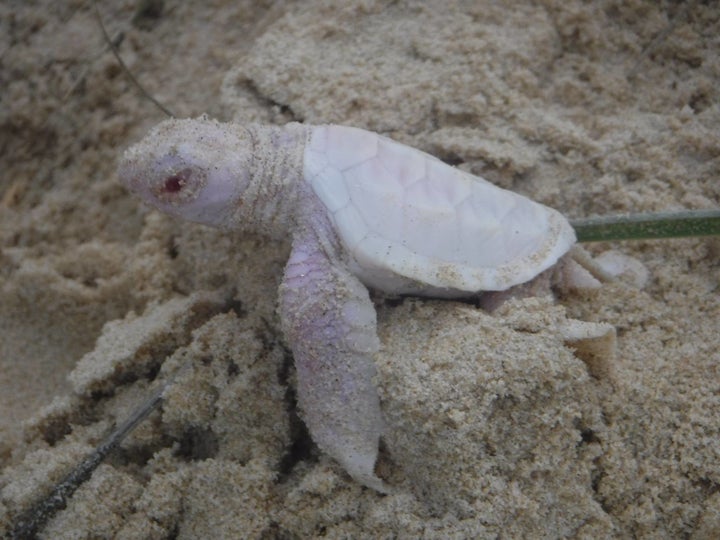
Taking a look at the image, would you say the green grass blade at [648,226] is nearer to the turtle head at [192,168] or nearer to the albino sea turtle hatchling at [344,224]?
the albino sea turtle hatchling at [344,224]

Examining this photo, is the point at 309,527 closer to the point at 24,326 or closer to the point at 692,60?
the point at 24,326

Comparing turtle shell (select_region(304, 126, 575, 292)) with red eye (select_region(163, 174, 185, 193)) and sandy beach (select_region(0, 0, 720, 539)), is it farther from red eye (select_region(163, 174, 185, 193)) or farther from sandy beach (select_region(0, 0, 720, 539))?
red eye (select_region(163, 174, 185, 193))

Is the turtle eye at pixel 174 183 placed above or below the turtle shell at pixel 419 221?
above

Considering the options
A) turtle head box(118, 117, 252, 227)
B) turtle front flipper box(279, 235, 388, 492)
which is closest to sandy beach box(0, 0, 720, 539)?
turtle front flipper box(279, 235, 388, 492)

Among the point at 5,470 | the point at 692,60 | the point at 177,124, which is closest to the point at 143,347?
the point at 5,470

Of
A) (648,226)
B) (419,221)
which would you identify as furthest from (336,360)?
(648,226)

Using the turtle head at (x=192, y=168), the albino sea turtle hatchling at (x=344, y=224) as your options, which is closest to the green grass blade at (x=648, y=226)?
the albino sea turtle hatchling at (x=344, y=224)
